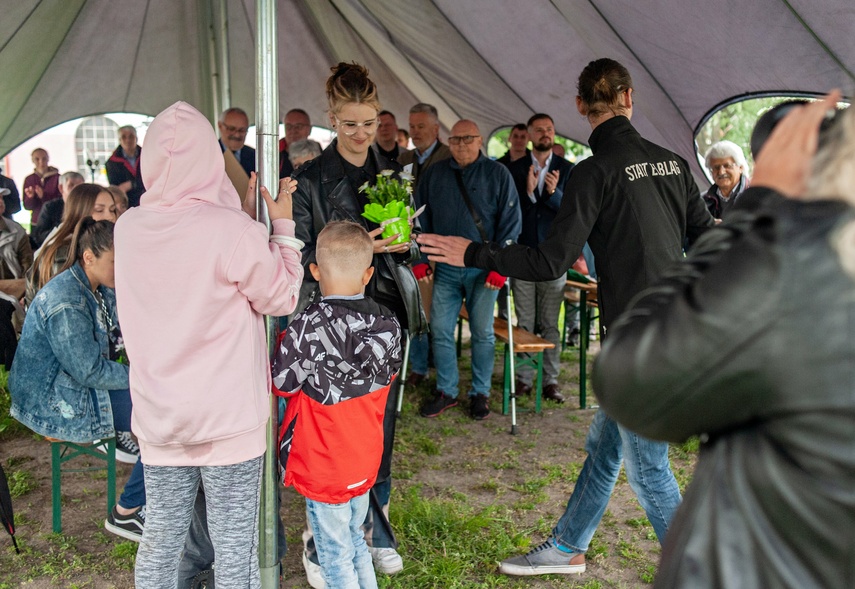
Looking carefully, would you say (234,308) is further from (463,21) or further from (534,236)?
(534,236)

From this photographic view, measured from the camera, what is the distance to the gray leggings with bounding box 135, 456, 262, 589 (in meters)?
2.42

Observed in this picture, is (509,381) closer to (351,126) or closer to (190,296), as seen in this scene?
(351,126)

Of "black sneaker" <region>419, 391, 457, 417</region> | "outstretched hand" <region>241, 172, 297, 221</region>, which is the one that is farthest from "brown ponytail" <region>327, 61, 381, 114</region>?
"black sneaker" <region>419, 391, 457, 417</region>

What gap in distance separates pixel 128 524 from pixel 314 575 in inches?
43.4

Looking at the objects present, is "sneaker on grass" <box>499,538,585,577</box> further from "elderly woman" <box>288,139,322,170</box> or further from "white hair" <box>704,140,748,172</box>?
"white hair" <box>704,140,748,172</box>

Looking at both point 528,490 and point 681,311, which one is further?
point 528,490

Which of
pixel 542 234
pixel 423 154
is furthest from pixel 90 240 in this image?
pixel 542 234

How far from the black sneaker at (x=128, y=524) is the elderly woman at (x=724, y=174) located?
436cm

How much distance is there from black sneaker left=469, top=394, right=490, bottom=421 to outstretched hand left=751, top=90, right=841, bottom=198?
479 cm

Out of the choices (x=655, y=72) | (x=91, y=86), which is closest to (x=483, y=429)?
(x=655, y=72)

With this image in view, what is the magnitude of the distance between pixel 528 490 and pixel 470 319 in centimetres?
173

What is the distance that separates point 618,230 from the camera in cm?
290

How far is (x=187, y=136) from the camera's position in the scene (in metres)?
2.24

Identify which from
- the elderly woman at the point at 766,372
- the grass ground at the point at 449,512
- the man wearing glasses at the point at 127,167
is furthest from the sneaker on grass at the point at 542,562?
the man wearing glasses at the point at 127,167
